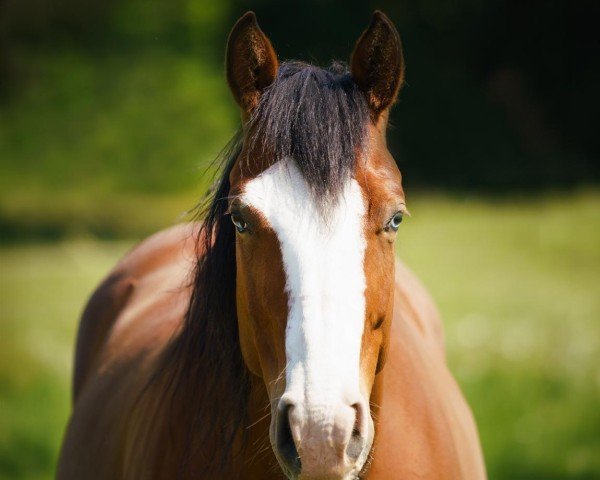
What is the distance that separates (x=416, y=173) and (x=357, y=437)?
16753mm

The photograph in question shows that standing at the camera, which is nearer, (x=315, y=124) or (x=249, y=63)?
(x=315, y=124)

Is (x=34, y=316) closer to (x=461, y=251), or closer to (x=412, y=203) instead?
(x=461, y=251)

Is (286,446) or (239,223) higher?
(239,223)

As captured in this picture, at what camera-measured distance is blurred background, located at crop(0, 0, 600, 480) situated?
675 cm

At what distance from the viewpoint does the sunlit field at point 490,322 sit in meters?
5.97

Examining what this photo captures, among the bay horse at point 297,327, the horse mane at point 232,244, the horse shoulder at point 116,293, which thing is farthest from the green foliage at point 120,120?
the horse mane at point 232,244

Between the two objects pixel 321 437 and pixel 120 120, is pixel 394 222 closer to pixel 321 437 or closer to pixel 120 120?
pixel 321 437

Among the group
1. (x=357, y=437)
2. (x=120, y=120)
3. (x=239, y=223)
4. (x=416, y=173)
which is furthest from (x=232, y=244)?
(x=416, y=173)

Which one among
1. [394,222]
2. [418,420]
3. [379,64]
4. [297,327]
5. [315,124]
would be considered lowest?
[418,420]

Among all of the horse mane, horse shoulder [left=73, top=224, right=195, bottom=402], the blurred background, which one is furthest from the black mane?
the blurred background

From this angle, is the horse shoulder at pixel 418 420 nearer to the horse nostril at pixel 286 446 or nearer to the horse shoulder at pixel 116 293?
the horse nostril at pixel 286 446

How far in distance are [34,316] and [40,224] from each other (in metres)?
6.67

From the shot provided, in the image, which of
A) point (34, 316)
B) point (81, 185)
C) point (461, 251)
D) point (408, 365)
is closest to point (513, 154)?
point (461, 251)

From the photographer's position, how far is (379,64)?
2.35 metres
